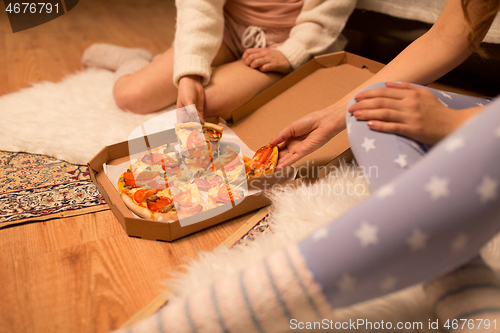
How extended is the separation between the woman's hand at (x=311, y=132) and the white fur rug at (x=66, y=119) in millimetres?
446

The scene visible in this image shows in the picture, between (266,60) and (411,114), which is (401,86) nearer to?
(411,114)

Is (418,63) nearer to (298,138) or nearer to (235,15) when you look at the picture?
(298,138)

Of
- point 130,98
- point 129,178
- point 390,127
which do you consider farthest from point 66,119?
point 390,127

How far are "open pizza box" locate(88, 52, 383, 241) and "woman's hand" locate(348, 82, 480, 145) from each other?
0.71 ft

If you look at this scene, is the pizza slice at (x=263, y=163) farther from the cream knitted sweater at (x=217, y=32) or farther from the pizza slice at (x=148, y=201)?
the cream knitted sweater at (x=217, y=32)

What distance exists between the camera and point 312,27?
1.01 meters

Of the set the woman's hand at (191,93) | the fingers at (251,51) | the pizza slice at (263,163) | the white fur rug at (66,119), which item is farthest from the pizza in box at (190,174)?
the fingers at (251,51)

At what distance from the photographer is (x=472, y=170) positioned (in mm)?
335

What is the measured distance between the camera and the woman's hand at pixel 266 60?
0.98m

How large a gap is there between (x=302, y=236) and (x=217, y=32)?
2.16 ft

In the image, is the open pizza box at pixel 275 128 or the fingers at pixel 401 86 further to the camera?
the open pizza box at pixel 275 128

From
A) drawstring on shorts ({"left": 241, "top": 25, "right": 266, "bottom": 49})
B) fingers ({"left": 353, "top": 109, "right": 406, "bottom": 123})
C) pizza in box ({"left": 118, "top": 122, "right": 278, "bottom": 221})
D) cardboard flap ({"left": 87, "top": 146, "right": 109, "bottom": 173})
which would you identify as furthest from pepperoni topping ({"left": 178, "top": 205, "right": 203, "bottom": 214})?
drawstring on shorts ({"left": 241, "top": 25, "right": 266, "bottom": 49})

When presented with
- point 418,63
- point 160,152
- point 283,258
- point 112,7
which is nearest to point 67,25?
point 112,7

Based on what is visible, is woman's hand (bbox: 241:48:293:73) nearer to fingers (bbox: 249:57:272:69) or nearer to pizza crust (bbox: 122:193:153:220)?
fingers (bbox: 249:57:272:69)
